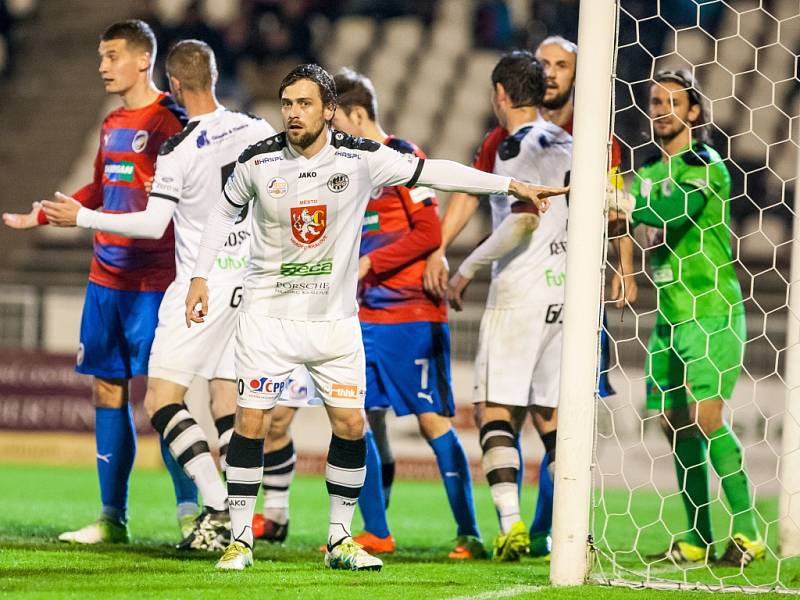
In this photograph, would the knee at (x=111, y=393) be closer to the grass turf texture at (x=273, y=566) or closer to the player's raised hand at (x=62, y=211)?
the grass turf texture at (x=273, y=566)

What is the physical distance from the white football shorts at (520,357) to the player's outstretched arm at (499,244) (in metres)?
0.24

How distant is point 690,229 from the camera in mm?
6004

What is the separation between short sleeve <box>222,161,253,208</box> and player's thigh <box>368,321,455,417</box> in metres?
1.55

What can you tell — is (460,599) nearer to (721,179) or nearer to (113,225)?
(113,225)

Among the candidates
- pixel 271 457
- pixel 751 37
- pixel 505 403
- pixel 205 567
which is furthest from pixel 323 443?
pixel 751 37

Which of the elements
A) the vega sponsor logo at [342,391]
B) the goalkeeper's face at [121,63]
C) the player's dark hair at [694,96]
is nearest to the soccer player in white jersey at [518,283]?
the player's dark hair at [694,96]

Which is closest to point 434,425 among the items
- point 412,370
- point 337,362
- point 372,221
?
point 412,370

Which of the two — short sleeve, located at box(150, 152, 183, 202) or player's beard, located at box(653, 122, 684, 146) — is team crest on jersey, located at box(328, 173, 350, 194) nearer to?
short sleeve, located at box(150, 152, 183, 202)

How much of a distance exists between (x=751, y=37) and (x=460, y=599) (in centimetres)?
1540

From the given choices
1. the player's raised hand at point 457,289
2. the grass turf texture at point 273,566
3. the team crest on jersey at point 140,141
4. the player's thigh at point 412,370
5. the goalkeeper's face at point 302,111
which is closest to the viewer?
the grass turf texture at point 273,566

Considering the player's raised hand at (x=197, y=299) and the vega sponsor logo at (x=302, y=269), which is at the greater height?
the vega sponsor logo at (x=302, y=269)

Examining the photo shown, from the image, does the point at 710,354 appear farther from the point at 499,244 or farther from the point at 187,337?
the point at 187,337

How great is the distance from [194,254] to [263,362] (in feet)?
3.92

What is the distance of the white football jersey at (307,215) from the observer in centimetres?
474
